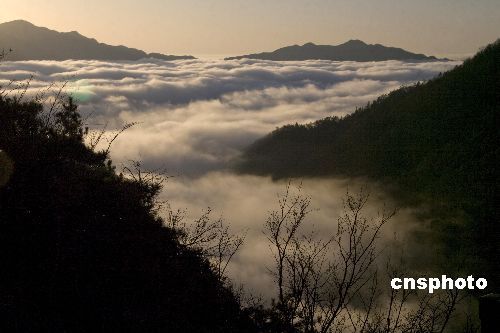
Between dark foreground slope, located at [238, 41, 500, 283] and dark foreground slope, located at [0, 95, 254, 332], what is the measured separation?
176 feet

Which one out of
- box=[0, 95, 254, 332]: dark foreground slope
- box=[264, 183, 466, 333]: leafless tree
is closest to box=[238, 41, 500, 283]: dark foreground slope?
box=[264, 183, 466, 333]: leafless tree

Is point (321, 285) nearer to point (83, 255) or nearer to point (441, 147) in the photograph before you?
point (83, 255)

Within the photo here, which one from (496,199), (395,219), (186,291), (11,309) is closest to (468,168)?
(496,199)

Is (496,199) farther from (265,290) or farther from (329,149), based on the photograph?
(329,149)

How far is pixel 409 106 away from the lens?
13250 cm

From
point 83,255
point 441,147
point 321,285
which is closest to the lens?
point 83,255

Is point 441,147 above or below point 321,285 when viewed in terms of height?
below

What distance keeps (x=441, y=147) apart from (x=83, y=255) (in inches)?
3969

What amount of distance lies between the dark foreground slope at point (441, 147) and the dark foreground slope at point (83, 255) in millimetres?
53669

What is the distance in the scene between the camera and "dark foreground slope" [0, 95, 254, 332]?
13289 mm

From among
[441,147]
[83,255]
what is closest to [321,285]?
[83,255]

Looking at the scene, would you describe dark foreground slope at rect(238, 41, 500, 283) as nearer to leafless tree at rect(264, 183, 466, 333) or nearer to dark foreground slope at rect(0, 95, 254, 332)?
leafless tree at rect(264, 183, 466, 333)

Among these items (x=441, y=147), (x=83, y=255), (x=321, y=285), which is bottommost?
(x=441, y=147)

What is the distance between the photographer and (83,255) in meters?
15.7
